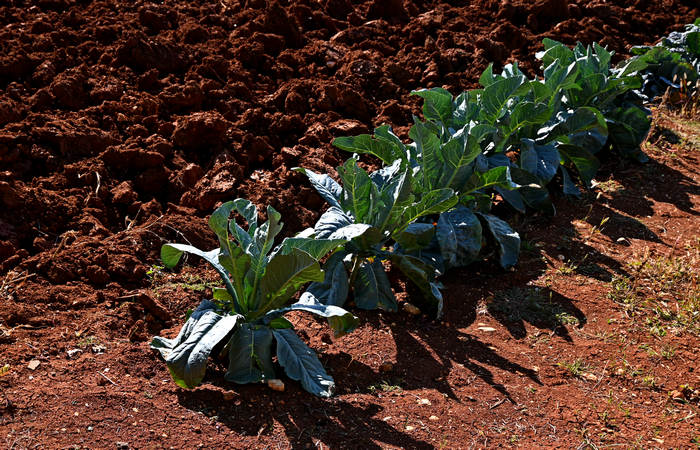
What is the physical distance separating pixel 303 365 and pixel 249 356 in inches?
9.4

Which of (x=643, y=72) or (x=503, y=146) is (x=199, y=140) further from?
(x=643, y=72)

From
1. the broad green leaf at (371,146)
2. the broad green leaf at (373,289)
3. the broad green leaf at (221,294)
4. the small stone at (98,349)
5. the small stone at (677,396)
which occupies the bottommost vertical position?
the small stone at (677,396)

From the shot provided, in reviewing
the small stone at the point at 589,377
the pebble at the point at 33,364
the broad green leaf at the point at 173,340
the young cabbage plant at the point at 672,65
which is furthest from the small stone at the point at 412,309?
the young cabbage plant at the point at 672,65

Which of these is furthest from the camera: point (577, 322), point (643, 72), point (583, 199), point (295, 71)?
point (643, 72)

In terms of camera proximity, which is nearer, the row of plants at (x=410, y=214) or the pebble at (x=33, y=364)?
the pebble at (x=33, y=364)

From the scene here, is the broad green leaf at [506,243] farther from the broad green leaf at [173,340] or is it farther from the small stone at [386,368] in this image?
the broad green leaf at [173,340]

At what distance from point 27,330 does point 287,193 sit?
163 centimetres

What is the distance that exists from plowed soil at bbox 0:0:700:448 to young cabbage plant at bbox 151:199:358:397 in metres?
0.12

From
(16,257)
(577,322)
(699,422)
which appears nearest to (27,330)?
(16,257)

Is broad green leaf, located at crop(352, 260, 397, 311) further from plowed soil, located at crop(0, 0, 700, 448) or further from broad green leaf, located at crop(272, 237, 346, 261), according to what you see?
broad green leaf, located at crop(272, 237, 346, 261)

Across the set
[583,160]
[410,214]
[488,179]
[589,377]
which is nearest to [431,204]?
[410,214]

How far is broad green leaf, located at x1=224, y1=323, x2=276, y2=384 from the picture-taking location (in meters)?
2.97

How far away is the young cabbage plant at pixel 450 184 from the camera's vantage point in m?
3.80

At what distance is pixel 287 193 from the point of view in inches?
162
